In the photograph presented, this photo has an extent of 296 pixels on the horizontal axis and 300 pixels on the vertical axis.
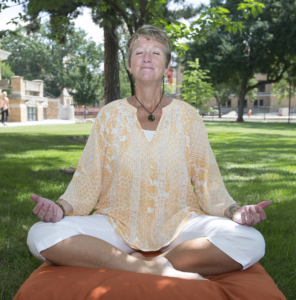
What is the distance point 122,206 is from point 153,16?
4.41 meters

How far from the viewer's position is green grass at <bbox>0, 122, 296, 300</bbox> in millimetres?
2701

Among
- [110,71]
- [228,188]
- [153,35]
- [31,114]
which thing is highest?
[110,71]

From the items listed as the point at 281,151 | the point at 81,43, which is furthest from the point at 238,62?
the point at 81,43

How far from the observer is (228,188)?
17.2 feet

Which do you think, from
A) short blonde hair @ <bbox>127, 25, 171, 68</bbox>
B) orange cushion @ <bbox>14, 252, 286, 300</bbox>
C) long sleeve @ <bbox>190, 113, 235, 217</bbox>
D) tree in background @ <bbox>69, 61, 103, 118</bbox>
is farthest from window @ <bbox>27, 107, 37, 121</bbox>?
orange cushion @ <bbox>14, 252, 286, 300</bbox>

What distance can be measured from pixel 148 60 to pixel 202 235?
1.32m

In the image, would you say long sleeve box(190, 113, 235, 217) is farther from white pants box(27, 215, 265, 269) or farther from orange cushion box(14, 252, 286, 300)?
orange cushion box(14, 252, 286, 300)

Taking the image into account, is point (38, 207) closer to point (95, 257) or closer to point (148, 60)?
point (95, 257)

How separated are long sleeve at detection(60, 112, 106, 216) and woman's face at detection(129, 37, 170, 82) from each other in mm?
447

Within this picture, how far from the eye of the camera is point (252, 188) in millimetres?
5211

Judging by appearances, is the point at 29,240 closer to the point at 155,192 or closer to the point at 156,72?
the point at 155,192

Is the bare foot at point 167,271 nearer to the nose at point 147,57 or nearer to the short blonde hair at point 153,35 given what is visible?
the nose at point 147,57

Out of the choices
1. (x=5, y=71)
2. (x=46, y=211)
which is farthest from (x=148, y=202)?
(x=5, y=71)

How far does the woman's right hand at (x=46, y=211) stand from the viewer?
83.5 inches
